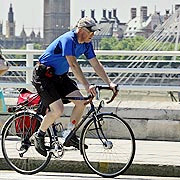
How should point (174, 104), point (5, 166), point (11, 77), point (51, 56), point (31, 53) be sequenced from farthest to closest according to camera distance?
1. point (11, 77)
2. point (31, 53)
3. point (174, 104)
4. point (5, 166)
5. point (51, 56)

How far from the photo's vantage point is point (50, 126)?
848cm

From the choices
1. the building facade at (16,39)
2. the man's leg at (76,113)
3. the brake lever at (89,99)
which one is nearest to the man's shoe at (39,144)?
the man's leg at (76,113)

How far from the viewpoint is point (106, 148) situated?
28.1 ft

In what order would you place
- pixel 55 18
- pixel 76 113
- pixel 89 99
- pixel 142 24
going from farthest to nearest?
→ pixel 142 24, pixel 55 18, pixel 76 113, pixel 89 99

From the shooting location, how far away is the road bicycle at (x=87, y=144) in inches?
330

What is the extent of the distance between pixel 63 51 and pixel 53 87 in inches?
17.1

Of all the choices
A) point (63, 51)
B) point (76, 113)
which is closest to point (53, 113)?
point (76, 113)

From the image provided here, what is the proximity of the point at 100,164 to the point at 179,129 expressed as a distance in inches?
87.5

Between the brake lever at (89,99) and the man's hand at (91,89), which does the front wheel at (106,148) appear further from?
the man's hand at (91,89)

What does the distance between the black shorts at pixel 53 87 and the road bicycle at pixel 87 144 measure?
12 centimetres

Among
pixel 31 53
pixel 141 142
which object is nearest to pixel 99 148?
pixel 141 142

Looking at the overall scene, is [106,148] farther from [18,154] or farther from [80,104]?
[18,154]

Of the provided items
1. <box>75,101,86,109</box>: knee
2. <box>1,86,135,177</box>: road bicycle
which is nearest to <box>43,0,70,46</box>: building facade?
<box>1,86,135,177</box>: road bicycle

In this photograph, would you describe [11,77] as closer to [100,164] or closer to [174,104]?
[174,104]
